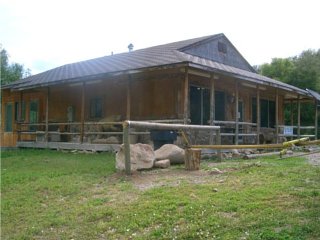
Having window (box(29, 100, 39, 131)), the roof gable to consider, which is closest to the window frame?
window (box(29, 100, 39, 131))

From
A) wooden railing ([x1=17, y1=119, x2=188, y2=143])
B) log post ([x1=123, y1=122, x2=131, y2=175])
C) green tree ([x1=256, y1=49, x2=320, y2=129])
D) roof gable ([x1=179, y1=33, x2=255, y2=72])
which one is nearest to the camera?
log post ([x1=123, y1=122, x2=131, y2=175])

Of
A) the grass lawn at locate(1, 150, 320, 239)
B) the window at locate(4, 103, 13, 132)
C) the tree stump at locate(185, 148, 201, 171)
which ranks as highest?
Result: the window at locate(4, 103, 13, 132)

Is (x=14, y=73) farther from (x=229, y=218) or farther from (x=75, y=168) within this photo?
(x=229, y=218)

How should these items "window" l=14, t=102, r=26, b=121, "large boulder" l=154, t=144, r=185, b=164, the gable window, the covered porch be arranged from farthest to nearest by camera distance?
"window" l=14, t=102, r=26, b=121
the gable window
the covered porch
"large boulder" l=154, t=144, r=185, b=164

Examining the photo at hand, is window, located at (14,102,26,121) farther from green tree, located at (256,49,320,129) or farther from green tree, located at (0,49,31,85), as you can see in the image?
green tree, located at (0,49,31,85)

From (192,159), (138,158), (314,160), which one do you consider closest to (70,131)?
(138,158)

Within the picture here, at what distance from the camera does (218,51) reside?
66.5 ft

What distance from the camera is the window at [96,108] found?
1975cm

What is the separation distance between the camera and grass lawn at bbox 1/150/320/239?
16.9 ft

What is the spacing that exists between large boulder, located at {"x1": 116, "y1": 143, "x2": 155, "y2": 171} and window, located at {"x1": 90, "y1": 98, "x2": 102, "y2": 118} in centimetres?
1027

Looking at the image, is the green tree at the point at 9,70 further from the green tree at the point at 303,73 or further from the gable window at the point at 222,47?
the gable window at the point at 222,47

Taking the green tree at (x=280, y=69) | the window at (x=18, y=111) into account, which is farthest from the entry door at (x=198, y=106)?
the green tree at (x=280, y=69)

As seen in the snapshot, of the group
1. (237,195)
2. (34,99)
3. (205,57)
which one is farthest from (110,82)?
(237,195)

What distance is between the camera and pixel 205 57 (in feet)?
62.8
